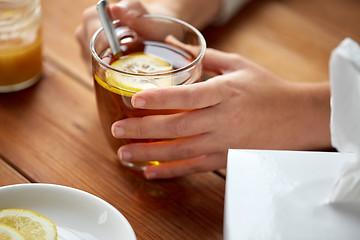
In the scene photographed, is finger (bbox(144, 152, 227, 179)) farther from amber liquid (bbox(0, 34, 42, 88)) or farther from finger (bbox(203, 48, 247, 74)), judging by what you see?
amber liquid (bbox(0, 34, 42, 88))

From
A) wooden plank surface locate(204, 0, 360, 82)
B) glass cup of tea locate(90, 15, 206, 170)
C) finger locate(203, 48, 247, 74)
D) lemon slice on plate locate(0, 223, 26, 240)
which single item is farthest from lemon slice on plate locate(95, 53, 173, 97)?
wooden plank surface locate(204, 0, 360, 82)

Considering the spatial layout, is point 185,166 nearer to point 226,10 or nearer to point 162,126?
point 162,126

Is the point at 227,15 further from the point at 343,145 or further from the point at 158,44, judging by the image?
the point at 343,145

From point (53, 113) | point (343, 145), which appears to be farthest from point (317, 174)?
point (53, 113)

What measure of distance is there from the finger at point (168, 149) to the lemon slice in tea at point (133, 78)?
82mm

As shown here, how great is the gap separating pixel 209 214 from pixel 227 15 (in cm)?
51

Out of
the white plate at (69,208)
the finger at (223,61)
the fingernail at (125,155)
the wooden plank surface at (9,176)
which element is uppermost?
the finger at (223,61)

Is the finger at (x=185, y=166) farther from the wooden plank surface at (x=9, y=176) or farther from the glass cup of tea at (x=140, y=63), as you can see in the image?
the wooden plank surface at (x=9, y=176)

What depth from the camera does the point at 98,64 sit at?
643 mm

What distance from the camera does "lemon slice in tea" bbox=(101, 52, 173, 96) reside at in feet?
2.05

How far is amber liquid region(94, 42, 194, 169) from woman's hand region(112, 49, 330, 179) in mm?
13

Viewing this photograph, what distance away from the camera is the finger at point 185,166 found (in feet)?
2.29

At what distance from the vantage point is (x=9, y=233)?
1.69ft

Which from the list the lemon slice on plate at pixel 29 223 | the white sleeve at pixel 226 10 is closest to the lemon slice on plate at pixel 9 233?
the lemon slice on plate at pixel 29 223
